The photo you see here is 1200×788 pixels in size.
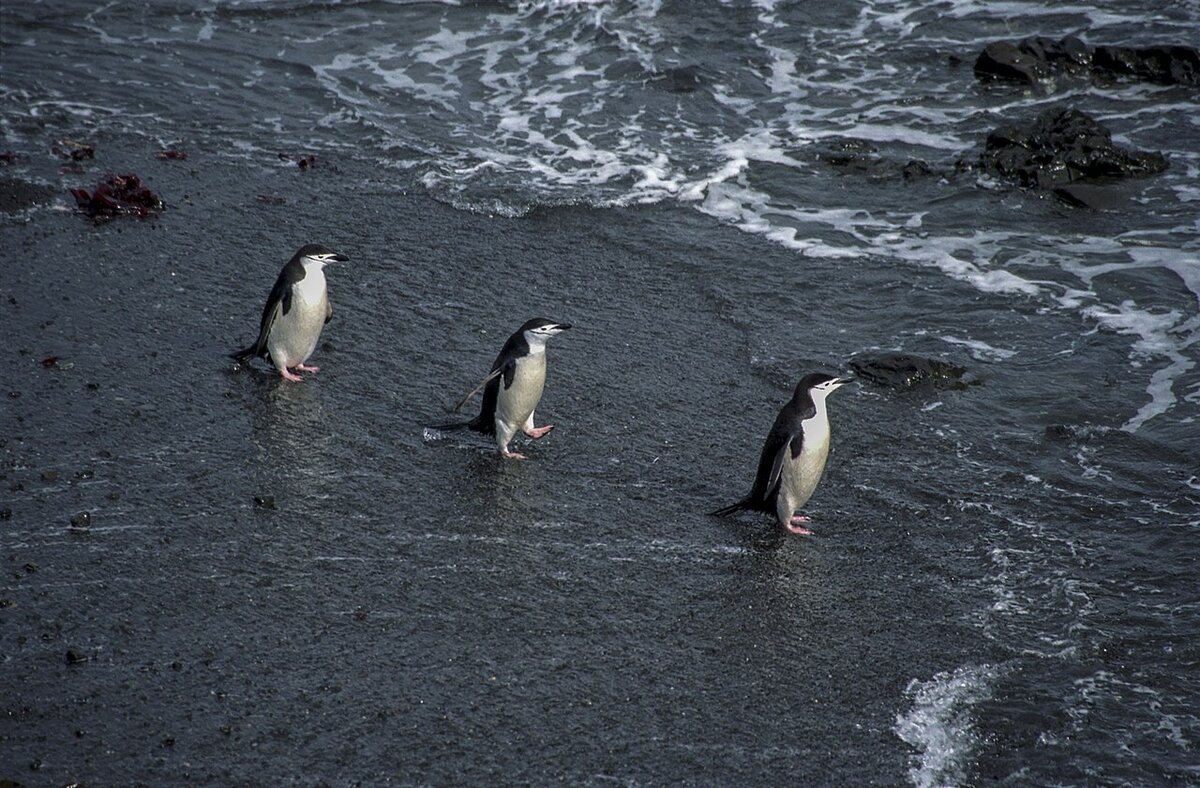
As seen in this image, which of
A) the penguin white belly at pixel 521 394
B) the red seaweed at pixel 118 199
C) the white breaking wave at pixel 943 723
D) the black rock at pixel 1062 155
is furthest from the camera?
the black rock at pixel 1062 155

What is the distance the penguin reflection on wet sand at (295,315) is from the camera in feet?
24.5

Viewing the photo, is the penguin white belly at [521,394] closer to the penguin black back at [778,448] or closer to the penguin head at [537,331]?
the penguin head at [537,331]

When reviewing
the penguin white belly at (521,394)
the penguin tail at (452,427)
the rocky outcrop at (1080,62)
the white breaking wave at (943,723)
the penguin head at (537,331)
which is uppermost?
the rocky outcrop at (1080,62)

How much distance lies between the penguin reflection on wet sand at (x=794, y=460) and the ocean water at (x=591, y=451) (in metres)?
0.20

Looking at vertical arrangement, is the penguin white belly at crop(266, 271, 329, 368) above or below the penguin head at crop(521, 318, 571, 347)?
below

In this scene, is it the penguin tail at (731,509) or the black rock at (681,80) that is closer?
the penguin tail at (731,509)

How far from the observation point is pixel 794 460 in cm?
626

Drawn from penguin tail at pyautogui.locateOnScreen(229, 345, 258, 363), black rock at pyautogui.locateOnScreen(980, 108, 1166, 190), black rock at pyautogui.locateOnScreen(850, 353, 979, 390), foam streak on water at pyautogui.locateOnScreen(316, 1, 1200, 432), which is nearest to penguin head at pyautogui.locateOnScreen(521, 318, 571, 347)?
penguin tail at pyautogui.locateOnScreen(229, 345, 258, 363)

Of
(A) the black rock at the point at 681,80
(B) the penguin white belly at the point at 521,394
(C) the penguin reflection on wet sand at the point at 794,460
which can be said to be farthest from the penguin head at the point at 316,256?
(A) the black rock at the point at 681,80

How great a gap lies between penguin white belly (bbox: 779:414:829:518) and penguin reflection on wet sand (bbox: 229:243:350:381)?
9.91 ft

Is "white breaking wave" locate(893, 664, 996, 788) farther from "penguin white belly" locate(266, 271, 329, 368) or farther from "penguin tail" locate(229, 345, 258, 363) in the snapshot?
"penguin tail" locate(229, 345, 258, 363)

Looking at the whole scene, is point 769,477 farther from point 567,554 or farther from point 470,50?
point 470,50

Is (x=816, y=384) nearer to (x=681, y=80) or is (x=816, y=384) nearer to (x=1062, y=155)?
(x=1062, y=155)

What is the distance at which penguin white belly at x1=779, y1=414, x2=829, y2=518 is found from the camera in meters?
6.26
